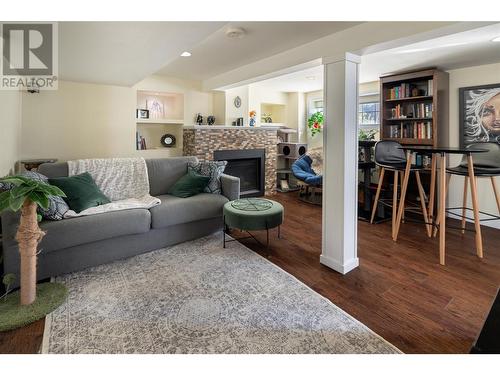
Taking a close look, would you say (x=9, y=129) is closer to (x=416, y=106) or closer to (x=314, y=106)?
(x=416, y=106)

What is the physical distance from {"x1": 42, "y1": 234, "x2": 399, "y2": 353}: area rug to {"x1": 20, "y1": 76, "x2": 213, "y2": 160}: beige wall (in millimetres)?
2323

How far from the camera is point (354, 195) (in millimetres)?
2527

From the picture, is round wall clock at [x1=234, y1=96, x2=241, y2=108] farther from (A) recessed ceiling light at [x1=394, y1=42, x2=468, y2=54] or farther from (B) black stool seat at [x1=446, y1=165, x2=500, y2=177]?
(B) black stool seat at [x1=446, y1=165, x2=500, y2=177]

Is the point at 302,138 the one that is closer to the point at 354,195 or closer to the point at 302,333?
the point at 354,195

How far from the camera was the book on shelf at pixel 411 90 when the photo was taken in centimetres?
402

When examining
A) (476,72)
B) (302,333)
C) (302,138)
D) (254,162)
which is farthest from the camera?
(302,138)

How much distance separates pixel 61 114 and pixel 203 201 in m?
2.50

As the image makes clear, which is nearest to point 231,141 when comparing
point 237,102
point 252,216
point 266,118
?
point 237,102

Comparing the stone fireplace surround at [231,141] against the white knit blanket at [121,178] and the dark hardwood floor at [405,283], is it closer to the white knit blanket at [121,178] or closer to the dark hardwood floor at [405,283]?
the white knit blanket at [121,178]

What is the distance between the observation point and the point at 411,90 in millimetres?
4238

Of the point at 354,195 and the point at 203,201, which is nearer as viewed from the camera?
the point at 354,195

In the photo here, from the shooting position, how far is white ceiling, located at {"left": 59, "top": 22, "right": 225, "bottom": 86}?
2.00 meters
